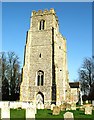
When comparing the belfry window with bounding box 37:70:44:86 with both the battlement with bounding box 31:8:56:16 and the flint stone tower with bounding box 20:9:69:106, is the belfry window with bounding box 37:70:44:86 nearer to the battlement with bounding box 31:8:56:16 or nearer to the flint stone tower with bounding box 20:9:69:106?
the flint stone tower with bounding box 20:9:69:106

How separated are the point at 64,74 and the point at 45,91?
630cm

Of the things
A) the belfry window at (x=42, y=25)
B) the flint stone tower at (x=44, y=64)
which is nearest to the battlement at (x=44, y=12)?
the flint stone tower at (x=44, y=64)

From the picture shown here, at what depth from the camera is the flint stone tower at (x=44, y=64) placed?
108ft

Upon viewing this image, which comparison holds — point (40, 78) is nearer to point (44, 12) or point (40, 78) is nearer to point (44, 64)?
point (44, 64)

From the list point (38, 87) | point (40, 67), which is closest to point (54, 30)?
point (40, 67)

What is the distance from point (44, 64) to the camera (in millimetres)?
34250

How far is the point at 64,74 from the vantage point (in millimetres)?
37938

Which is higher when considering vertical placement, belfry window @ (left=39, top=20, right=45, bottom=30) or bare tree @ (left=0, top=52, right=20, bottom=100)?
belfry window @ (left=39, top=20, right=45, bottom=30)

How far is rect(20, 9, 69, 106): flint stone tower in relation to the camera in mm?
32844

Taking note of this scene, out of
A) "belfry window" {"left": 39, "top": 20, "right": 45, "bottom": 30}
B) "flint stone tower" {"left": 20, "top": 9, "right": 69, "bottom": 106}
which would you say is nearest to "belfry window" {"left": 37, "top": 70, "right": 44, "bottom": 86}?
"flint stone tower" {"left": 20, "top": 9, "right": 69, "bottom": 106}

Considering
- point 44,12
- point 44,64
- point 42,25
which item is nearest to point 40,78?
point 44,64

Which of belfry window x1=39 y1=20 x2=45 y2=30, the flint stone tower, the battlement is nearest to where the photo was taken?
the flint stone tower

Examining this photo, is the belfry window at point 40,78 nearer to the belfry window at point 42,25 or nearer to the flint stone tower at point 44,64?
the flint stone tower at point 44,64

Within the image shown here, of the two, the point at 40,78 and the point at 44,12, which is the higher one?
the point at 44,12
